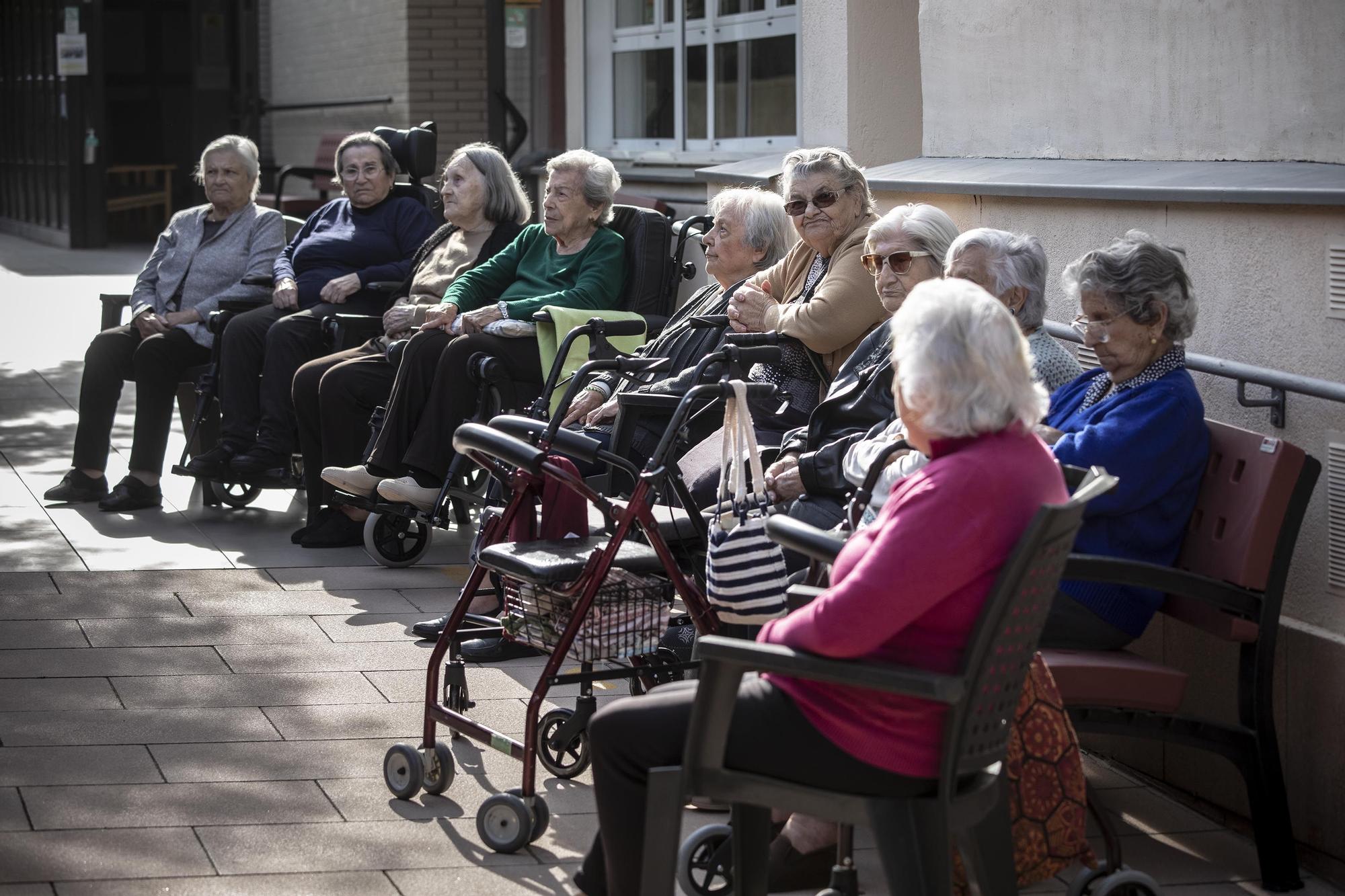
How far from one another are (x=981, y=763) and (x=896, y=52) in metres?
5.10

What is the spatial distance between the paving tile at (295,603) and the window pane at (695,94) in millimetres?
4117

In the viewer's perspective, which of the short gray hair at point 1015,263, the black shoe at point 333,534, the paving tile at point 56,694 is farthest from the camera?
the black shoe at point 333,534

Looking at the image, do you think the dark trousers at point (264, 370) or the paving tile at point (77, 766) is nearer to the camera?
the paving tile at point (77, 766)

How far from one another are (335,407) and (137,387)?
3.76ft

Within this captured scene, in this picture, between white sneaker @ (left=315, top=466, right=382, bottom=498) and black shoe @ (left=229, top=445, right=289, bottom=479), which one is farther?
black shoe @ (left=229, top=445, right=289, bottom=479)

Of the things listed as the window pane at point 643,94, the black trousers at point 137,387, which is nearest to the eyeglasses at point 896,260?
the black trousers at point 137,387

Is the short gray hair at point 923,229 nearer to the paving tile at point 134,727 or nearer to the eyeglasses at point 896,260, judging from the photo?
the eyeglasses at point 896,260

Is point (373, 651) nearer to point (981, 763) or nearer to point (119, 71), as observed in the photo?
point (981, 763)

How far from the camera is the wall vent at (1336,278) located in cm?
380

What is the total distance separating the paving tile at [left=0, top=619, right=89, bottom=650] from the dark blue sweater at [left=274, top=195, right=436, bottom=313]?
2323mm

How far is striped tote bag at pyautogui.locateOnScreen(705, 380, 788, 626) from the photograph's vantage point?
12.6ft

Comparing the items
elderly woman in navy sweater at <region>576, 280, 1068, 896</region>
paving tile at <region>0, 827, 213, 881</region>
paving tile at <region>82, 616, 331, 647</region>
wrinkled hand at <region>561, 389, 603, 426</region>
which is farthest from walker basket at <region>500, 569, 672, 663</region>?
wrinkled hand at <region>561, 389, 603, 426</region>

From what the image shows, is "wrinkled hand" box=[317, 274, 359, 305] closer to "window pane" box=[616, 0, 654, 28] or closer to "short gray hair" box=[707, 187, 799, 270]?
"short gray hair" box=[707, 187, 799, 270]

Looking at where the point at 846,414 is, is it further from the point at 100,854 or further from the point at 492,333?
the point at 492,333
